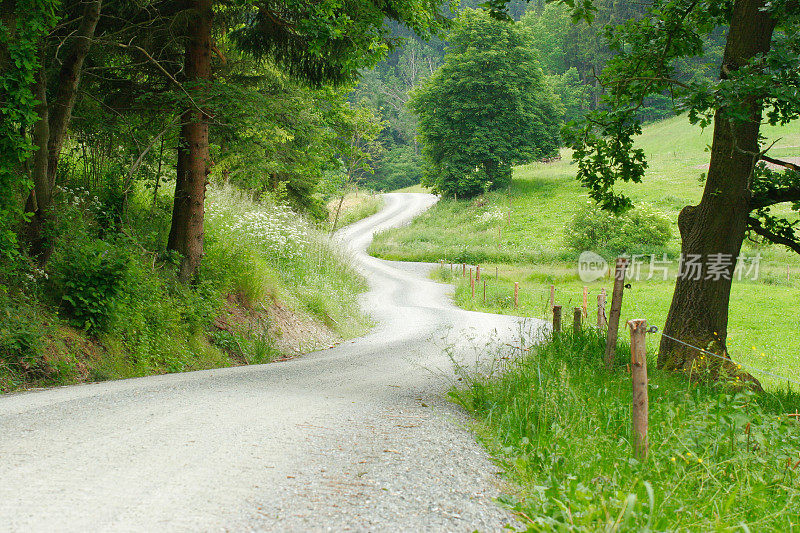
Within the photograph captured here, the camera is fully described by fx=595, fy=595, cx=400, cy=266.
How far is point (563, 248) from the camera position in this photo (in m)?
35.8

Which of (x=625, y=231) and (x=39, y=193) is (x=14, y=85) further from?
(x=625, y=231)

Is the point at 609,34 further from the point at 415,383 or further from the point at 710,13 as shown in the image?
the point at 415,383

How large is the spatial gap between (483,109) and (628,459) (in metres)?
49.0

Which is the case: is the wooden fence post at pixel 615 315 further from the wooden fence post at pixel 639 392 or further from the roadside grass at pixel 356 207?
the roadside grass at pixel 356 207

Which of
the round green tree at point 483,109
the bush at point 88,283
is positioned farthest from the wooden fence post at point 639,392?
the round green tree at point 483,109

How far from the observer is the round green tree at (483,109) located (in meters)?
50.3

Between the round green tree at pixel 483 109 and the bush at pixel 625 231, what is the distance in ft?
59.6

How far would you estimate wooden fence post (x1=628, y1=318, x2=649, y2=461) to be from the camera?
180 inches

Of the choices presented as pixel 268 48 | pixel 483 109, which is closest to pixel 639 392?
pixel 268 48

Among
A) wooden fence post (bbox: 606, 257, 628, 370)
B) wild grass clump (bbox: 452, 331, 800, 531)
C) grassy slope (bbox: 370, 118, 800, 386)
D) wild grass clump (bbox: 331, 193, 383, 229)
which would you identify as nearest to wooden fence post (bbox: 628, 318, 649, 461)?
wild grass clump (bbox: 452, 331, 800, 531)

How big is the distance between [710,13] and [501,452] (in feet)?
27.4

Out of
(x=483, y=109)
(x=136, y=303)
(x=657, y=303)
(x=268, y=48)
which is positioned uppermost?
(x=483, y=109)

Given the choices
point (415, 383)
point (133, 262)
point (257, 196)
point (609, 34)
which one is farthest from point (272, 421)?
point (257, 196)

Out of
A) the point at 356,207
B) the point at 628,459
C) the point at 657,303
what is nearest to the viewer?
the point at 628,459
